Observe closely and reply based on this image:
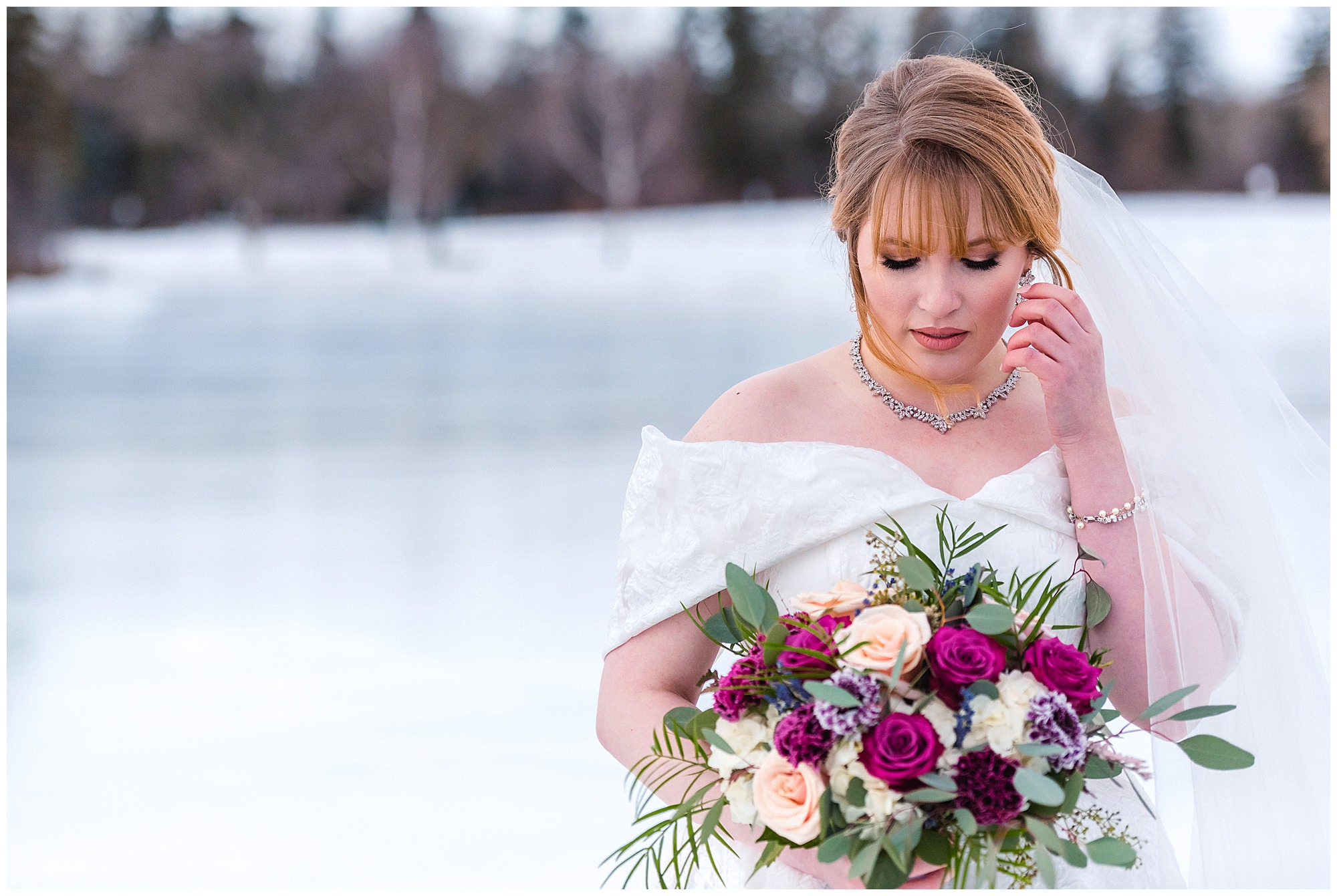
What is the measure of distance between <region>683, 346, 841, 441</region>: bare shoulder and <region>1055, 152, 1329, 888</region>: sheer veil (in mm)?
359

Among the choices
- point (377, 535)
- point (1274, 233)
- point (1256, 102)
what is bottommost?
point (377, 535)

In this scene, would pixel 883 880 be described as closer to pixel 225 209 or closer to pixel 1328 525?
pixel 1328 525

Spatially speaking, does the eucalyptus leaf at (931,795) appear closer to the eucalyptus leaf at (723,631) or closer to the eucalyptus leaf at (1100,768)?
the eucalyptus leaf at (1100,768)

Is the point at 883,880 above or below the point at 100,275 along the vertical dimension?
below

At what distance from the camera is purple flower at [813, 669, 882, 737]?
3.34ft

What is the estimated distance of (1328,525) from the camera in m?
1.62

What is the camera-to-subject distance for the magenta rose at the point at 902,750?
99 cm

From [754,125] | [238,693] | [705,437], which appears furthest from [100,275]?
[705,437]

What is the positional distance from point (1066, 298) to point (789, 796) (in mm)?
672

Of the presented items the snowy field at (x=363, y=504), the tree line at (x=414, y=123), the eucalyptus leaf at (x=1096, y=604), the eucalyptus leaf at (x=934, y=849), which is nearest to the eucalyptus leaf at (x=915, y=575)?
the eucalyptus leaf at (x=934, y=849)

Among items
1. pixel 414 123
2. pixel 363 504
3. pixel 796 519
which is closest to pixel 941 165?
pixel 796 519

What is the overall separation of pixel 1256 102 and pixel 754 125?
402 centimetres

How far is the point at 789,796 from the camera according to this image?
3.42ft

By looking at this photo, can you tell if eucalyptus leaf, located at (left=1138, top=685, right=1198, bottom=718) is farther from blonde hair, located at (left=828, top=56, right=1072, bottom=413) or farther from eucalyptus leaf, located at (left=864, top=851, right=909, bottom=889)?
blonde hair, located at (left=828, top=56, right=1072, bottom=413)
